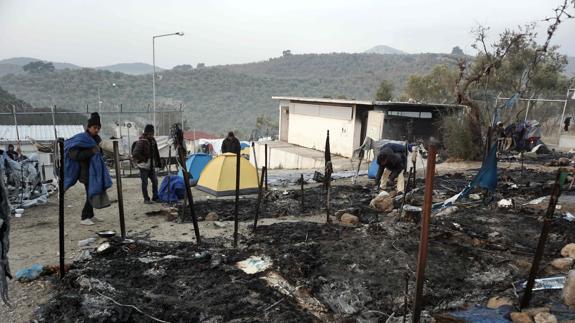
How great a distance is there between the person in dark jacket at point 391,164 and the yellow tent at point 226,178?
3168 mm

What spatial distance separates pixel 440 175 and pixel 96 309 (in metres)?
10.8

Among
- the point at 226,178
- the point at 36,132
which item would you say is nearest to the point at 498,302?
the point at 226,178

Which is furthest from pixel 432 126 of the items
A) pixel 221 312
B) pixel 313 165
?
pixel 221 312

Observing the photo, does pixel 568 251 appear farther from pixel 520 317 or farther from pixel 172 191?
pixel 172 191

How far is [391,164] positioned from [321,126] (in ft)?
41.3

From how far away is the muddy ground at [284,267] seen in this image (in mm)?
4086

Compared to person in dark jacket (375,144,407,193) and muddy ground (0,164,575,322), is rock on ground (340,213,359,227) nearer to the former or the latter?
muddy ground (0,164,575,322)

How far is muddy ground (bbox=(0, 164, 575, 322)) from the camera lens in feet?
13.4

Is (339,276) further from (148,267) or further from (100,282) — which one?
(100,282)

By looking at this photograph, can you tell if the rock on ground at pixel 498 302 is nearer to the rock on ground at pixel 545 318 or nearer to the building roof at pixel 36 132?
→ the rock on ground at pixel 545 318

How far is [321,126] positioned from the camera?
21984mm

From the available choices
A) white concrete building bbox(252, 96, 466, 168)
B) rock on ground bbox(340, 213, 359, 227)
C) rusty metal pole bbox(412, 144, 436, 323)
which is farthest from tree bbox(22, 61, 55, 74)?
rusty metal pole bbox(412, 144, 436, 323)

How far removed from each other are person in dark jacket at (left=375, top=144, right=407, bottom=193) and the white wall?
9.20 m

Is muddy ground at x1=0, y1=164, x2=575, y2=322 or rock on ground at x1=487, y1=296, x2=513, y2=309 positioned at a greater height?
rock on ground at x1=487, y1=296, x2=513, y2=309
